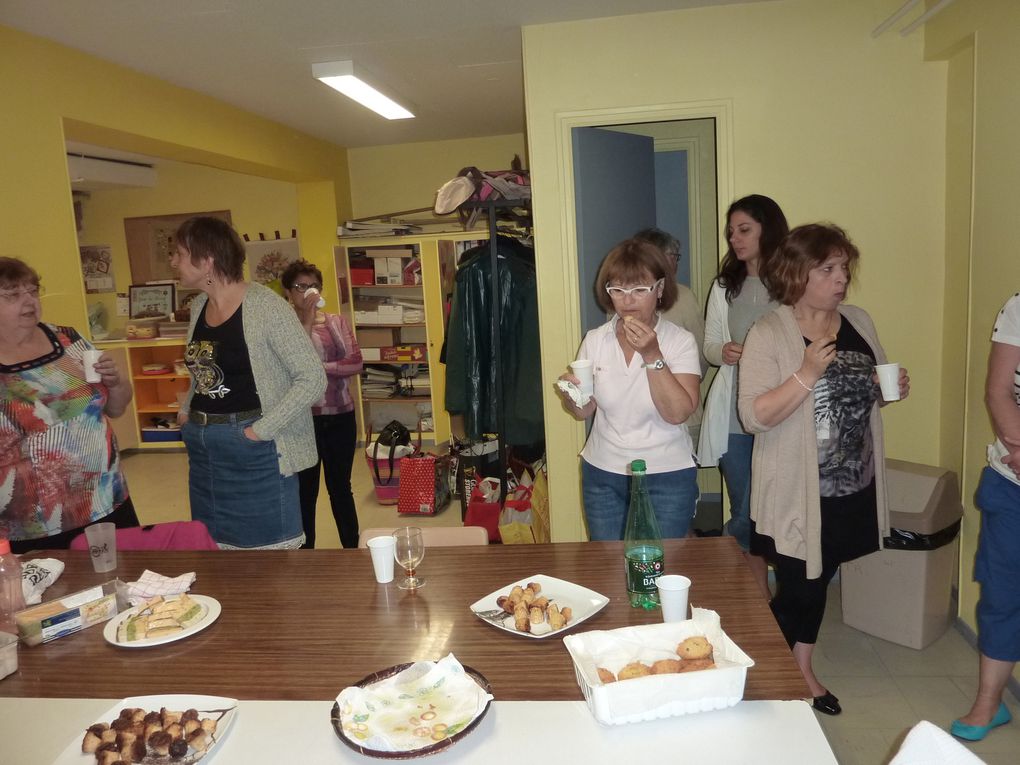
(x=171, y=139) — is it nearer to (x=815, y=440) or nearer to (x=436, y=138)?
(x=436, y=138)

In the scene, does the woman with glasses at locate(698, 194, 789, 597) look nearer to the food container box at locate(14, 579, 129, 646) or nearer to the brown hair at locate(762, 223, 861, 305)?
the brown hair at locate(762, 223, 861, 305)

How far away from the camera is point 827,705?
8.42 ft

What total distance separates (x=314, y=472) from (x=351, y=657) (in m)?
2.22

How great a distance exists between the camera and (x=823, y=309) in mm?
2223

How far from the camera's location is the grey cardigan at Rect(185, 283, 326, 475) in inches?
101

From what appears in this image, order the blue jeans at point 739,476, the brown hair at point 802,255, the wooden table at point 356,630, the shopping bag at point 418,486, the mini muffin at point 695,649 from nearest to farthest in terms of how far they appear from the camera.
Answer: the mini muffin at point 695,649, the wooden table at point 356,630, the brown hair at point 802,255, the blue jeans at point 739,476, the shopping bag at point 418,486

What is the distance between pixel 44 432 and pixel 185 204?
5488mm

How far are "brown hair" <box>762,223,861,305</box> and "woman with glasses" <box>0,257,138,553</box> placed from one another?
2114 millimetres

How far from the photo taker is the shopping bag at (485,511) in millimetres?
4070

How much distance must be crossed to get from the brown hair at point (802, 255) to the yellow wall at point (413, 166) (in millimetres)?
4685

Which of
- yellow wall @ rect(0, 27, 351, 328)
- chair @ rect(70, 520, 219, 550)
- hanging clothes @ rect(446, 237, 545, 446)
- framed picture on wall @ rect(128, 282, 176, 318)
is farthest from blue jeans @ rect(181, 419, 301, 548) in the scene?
framed picture on wall @ rect(128, 282, 176, 318)

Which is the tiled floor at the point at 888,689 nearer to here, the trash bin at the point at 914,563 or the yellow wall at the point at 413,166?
the trash bin at the point at 914,563

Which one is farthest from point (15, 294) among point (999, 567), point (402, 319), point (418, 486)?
point (402, 319)

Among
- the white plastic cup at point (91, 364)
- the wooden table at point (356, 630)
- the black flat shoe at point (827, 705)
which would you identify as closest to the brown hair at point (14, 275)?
the white plastic cup at point (91, 364)
